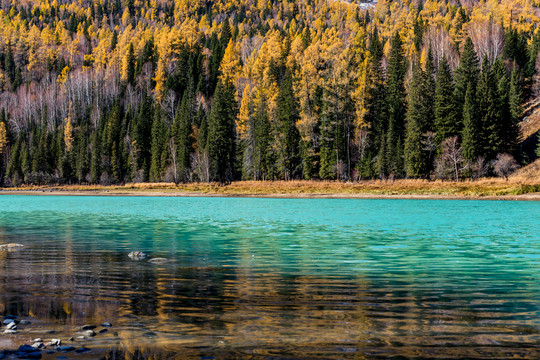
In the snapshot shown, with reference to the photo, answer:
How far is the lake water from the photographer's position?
6754 mm

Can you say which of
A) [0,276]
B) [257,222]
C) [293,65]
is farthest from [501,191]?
[0,276]

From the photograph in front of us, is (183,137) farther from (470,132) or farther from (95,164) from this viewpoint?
(470,132)

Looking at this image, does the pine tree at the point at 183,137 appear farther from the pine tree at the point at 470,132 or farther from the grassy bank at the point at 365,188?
the pine tree at the point at 470,132

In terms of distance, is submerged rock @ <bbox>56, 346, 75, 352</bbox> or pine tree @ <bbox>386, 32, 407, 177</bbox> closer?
submerged rock @ <bbox>56, 346, 75, 352</bbox>

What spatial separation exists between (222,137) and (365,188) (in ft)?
111

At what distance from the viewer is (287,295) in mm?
10125

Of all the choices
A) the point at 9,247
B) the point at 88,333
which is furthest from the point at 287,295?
the point at 9,247

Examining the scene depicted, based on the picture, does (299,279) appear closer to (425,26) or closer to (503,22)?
(425,26)

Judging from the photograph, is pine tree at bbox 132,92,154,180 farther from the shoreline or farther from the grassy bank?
the grassy bank

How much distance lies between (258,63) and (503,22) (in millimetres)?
66017

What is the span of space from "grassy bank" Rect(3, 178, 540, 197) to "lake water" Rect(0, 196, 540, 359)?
37.1 metres

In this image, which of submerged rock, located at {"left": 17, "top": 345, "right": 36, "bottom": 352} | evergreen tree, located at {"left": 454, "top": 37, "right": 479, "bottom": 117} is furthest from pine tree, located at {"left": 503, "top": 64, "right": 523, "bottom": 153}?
submerged rock, located at {"left": 17, "top": 345, "right": 36, "bottom": 352}

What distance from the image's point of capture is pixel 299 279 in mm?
12117

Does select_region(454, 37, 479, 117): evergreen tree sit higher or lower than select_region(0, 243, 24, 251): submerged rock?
higher
